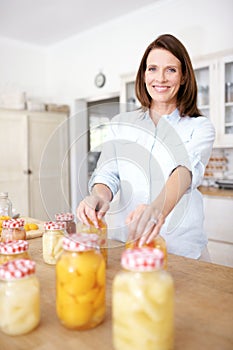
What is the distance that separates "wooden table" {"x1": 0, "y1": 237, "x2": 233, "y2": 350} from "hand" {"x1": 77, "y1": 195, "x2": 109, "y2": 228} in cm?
16

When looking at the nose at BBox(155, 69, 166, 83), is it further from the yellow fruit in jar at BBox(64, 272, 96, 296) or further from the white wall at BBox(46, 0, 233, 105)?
the white wall at BBox(46, 0, 233, 105)

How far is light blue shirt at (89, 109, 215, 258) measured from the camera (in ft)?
3.12

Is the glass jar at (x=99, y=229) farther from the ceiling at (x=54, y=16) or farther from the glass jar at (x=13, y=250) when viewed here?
the ceiling at (x=54, y=16)

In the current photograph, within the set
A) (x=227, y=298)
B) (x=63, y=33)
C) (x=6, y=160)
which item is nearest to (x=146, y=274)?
(x=227, y=298)

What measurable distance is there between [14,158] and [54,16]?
5.24 ft

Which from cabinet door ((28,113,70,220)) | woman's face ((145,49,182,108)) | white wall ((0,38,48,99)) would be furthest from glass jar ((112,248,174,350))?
white wall ((0,38,48,99))

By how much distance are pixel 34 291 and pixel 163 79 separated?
78 centimetres

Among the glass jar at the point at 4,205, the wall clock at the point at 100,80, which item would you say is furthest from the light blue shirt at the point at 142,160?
the wall clock at the point at 100,80

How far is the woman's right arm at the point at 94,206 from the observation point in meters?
0.94

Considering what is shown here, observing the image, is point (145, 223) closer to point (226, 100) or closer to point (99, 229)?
point (99, 229)

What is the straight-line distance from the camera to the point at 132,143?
0.95m

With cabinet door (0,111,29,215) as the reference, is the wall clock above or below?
above

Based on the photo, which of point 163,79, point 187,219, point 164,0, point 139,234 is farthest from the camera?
point 164,0

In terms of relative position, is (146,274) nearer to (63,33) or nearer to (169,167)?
(169,167)
